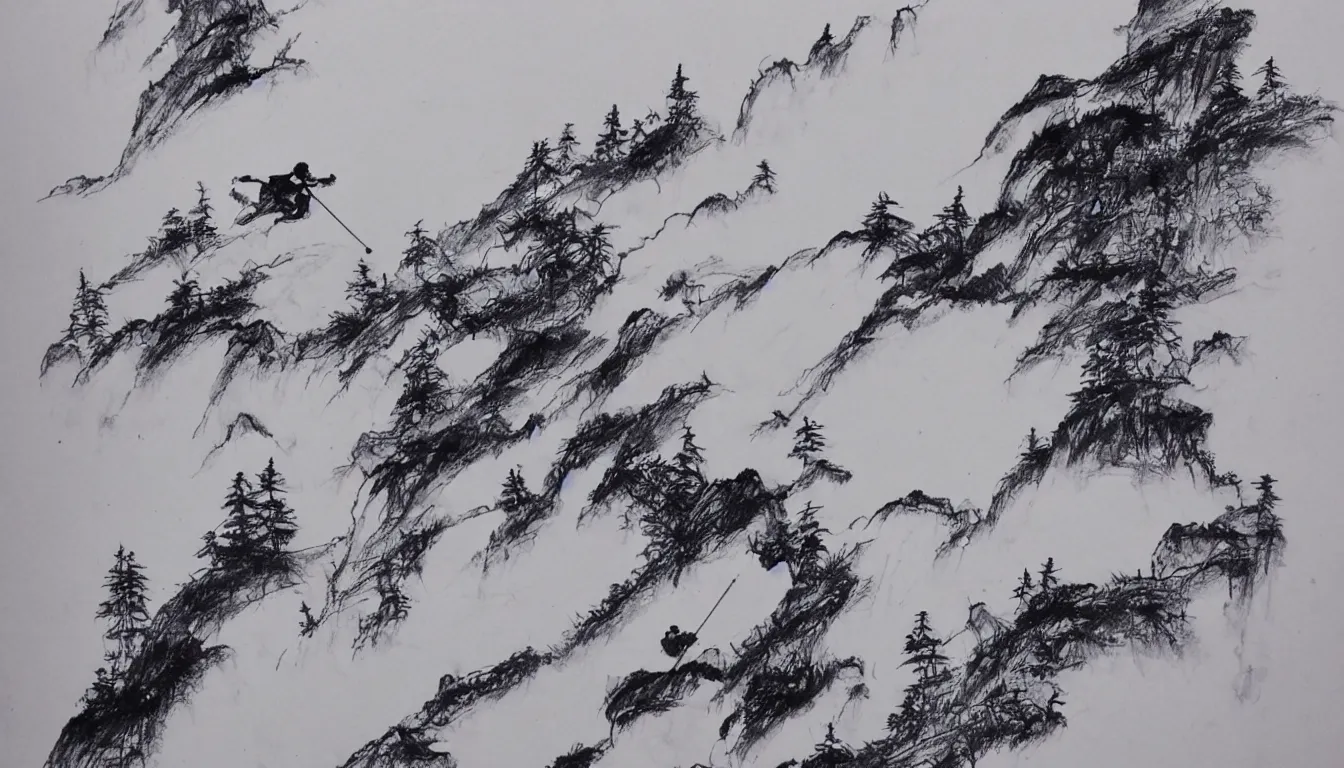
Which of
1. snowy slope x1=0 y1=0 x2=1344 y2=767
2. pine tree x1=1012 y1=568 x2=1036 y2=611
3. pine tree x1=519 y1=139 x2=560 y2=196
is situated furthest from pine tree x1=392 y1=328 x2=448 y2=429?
pine tree x1=1012 y1=568 x2=1036 y2=611

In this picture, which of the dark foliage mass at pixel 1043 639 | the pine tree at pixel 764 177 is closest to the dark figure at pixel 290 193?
the pine tree at pixel 764 177

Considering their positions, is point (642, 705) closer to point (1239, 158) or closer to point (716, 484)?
point (716, 484)

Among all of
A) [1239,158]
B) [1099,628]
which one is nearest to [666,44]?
[1239,158]

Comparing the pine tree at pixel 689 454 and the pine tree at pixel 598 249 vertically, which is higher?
the pine tree at pixel 598 249

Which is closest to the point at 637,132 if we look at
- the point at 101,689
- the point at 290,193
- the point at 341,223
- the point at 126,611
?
the point at 341,223

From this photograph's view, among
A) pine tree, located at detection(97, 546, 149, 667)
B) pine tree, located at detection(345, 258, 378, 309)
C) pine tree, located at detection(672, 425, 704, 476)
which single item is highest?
pine tree, located at detection(345, 258, 378, 309)

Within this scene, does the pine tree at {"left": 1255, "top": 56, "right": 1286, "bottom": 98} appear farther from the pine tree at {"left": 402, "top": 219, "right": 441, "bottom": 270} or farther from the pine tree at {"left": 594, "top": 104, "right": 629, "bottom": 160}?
the pine tree at {"left": 402, "top": 219, "right": 441, "bottom": 270}

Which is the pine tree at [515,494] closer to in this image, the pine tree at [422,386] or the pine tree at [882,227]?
the pine tree at [422,386]
